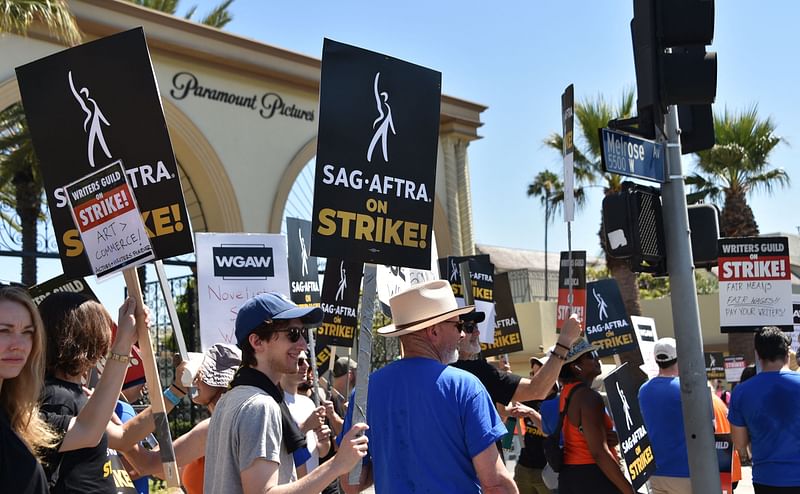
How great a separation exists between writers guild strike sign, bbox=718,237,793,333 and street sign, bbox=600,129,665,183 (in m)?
3.77

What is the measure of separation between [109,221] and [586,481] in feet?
11.9

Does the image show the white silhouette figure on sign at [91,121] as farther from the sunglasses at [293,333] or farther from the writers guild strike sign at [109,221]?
the sunglasses at [293,333]

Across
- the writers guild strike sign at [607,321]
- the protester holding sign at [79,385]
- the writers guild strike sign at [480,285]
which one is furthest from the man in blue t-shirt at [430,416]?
the writers guild strike sign at [607,321]

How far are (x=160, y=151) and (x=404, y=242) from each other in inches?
51.3

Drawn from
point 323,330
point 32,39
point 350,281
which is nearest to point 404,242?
point 350,281

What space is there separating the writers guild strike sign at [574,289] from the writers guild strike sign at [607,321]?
377 mm

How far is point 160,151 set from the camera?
4.63 meters

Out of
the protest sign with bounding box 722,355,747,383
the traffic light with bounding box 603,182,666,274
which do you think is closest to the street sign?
the traffic light with bounding box 603,182,666,274

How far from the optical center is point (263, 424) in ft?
11.6

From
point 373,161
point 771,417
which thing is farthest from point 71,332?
point 771,417

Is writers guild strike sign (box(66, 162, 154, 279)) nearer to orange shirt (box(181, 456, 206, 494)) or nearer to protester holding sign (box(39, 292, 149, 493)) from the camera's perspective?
protester holding sign (box(39, 292, 149, 493))

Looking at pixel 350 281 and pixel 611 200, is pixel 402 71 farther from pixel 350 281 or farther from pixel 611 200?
pixel 350 281

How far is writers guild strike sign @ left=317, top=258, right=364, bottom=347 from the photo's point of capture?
Result: 30.2 ft

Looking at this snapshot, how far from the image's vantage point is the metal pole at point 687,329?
20.5 feet
